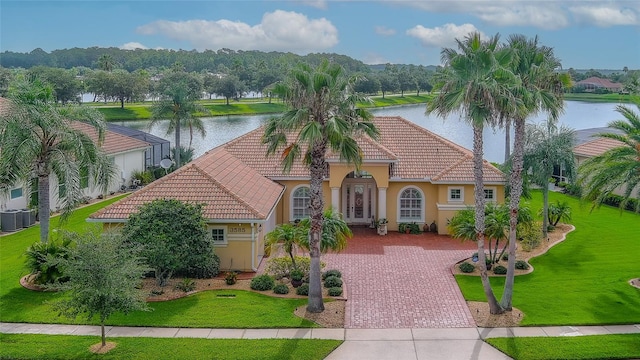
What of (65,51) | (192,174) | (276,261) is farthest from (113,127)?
(65,51)

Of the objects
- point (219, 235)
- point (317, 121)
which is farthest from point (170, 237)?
point (317, 121)

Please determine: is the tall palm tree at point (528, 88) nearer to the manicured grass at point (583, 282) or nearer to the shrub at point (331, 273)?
the manicured grass at point (583, 282)

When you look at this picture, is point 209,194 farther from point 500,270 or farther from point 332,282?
Result: point 500,270

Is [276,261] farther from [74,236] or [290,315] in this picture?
[74,236]

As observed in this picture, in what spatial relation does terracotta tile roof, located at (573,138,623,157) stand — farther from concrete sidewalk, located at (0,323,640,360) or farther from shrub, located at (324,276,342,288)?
shrub, located at (324,276,342,288)

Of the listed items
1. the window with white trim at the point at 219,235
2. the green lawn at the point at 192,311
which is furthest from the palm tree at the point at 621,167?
the window with white trim at the point at 219,235
